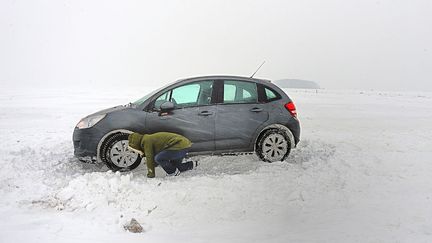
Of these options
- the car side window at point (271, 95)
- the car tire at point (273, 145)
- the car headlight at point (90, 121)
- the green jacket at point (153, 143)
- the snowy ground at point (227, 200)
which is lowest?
the snowy ground at point (227, 200)

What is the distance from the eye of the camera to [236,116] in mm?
6293

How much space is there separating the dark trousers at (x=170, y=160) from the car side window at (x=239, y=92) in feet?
4.76

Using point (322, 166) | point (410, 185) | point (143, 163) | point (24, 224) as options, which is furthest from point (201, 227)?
point (410, 185)

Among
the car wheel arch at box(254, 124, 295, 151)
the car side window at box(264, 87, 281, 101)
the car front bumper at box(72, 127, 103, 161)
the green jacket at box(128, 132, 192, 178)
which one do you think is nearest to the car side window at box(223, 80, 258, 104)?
the car side window at box(264, 87, 281, 101)

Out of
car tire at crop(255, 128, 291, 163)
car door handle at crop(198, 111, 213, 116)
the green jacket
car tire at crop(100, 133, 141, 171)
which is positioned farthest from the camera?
car tire at crop(255, 128, 291, 163)

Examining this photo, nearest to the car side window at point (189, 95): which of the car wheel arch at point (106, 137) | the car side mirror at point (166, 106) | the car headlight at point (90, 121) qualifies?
the car side mirror at point (166, 106)

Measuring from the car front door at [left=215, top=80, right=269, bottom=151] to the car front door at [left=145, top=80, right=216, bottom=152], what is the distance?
6.5 inches

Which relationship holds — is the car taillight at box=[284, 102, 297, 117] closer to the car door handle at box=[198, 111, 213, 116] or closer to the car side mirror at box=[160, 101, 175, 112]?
the car door handle at box=[198, 111, 213, 116]

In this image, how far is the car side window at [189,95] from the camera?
6164mm

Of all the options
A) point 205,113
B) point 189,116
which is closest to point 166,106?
point 189,116

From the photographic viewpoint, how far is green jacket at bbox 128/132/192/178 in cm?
532

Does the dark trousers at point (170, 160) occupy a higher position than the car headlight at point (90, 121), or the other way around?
the car headlight at point (90, 121)

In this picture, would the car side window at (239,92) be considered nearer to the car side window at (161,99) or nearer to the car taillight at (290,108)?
the car taillight at (290,108)

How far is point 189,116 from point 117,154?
4.66 ft
